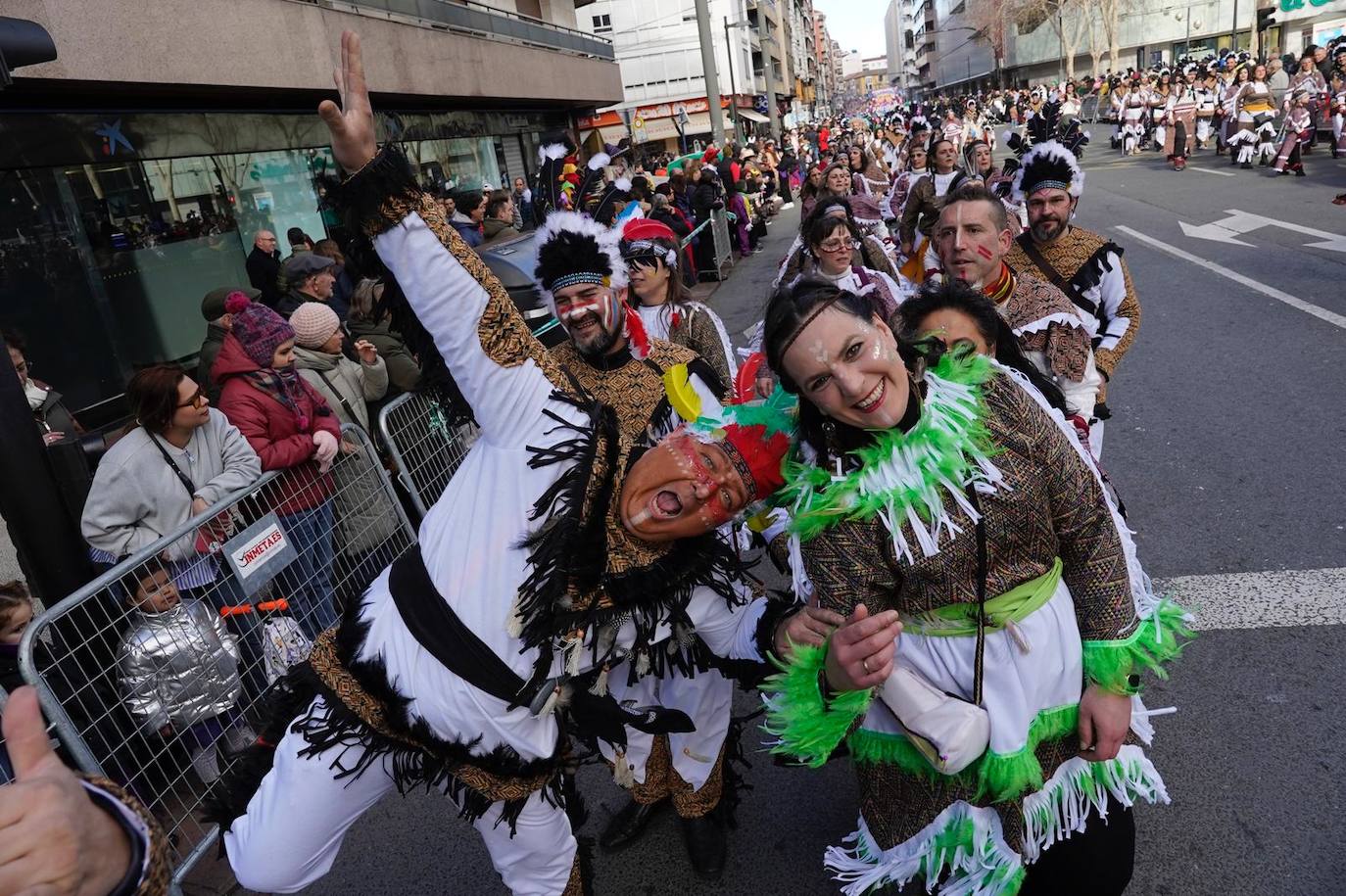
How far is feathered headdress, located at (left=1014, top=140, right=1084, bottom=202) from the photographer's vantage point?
4238 mm

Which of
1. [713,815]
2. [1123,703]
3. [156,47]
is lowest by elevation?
[713,815]

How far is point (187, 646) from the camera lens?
316 centimetres

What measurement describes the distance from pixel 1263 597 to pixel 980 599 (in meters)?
2.62

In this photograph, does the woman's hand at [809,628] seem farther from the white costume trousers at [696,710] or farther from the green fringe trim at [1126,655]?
the white costume trousers at [696,710]

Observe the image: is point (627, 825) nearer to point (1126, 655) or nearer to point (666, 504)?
point (666, 504)

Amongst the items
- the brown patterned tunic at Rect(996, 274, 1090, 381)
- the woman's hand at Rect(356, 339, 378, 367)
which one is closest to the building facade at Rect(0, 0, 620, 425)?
the woman's hand at Rect(356, 339, 378, 367)

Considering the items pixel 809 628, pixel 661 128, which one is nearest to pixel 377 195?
pixel 809 628

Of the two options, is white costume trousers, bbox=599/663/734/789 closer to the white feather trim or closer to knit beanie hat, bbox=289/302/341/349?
the white feather trim

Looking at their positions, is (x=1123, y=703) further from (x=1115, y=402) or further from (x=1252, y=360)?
(x=1252, y=360)

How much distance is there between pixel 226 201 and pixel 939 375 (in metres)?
11.3

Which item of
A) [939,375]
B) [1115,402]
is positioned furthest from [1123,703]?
[1115,402]

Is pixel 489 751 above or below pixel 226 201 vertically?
below

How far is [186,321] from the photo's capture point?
32.9ft

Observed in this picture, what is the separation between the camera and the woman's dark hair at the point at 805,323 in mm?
1837
